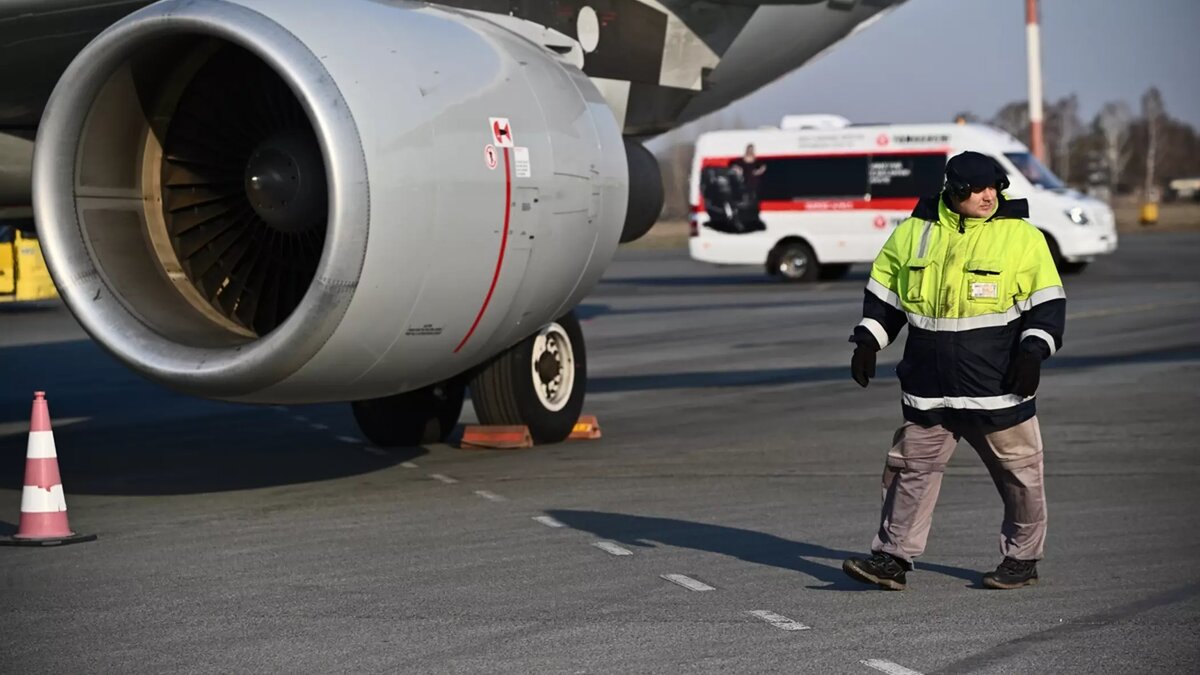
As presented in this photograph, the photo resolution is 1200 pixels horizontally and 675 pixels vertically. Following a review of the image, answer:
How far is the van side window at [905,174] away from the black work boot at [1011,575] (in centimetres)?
2580

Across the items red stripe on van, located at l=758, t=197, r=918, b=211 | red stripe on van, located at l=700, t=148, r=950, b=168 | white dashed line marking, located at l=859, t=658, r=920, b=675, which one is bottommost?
white dashed line marking, located at l=859, t=658, r=920, b=675

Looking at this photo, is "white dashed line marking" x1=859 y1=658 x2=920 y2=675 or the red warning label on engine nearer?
"white dashed line marking" x1=859 y1=658 x2=920 y2=675

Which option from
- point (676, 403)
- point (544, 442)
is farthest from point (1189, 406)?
point (544, 442)

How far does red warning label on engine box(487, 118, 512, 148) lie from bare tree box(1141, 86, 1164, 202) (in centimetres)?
12715

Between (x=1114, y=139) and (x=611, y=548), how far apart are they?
142m

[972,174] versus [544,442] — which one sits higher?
[972,174]

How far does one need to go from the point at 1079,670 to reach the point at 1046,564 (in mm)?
1888

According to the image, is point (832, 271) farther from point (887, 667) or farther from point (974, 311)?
point (887, 667)

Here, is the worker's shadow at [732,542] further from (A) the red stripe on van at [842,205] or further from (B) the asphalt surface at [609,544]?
(A) the red stripe on van at [842,205]

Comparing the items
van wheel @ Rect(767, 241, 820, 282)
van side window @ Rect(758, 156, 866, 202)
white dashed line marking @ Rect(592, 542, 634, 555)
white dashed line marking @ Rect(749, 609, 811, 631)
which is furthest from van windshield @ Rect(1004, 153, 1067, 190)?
white dashed line marking @ Rect(749, 609, 811, 631)

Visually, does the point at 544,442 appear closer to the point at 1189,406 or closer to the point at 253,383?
the point at 253,383

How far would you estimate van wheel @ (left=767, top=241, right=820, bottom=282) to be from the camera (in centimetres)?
3362

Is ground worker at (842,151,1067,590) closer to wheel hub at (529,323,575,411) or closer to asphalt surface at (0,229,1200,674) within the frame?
asphalt surface at (0,229,1200,674)

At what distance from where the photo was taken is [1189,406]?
43.8 feet
